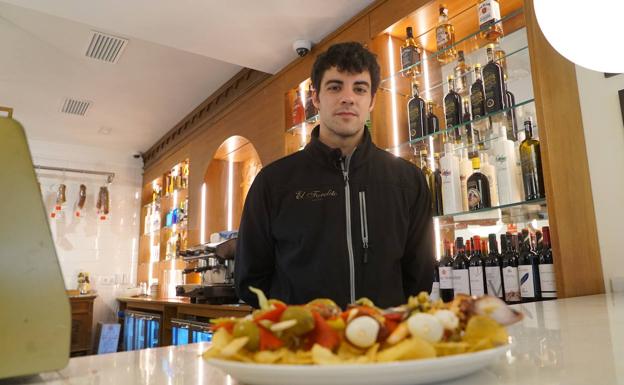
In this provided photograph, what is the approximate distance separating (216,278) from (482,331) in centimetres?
292

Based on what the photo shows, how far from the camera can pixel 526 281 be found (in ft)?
5.50

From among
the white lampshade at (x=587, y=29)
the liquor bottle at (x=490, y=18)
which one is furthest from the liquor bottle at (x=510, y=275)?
the liquor bottle at (x=490, y=18)

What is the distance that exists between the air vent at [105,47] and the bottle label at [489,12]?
2.23 meters

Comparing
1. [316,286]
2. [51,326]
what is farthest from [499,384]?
[316,286]

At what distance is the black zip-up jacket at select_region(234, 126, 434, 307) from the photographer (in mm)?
1240

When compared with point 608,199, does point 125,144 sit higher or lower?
higher

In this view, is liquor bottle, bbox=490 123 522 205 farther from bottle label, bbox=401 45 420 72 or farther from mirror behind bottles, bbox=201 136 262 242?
mirror behind bottles, bbox=201 136 262 242

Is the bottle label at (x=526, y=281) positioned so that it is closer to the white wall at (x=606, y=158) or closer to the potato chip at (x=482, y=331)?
the white wall at (x=606, y=158)

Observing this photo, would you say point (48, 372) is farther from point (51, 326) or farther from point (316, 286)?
point (316, 286)

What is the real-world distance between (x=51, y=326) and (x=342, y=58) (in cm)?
104

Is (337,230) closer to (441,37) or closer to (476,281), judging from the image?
(476,281)

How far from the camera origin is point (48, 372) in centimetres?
62

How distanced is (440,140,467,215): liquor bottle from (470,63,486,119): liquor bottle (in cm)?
21

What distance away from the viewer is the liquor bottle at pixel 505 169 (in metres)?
1.80
